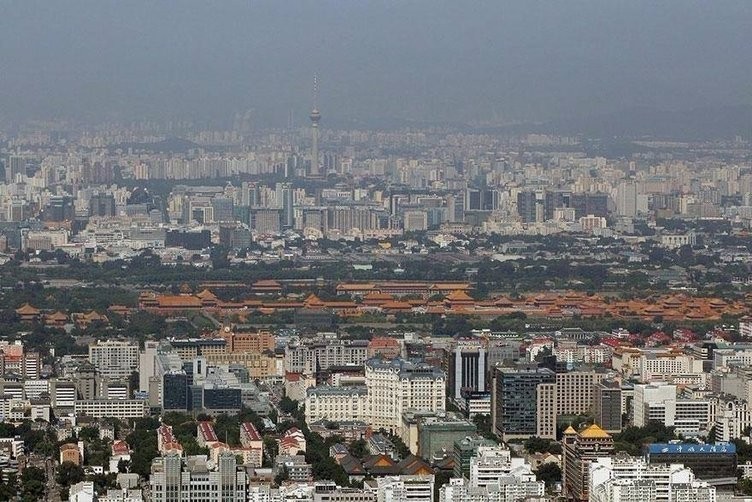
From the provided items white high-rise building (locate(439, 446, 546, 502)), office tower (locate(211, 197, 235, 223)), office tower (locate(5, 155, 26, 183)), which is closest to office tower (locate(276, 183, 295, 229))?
office tower (locate(211, 197, 235, 223))

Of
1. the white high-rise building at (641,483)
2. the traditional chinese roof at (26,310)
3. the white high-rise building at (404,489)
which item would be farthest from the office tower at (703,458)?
the traditional chinese roof at (26,310)

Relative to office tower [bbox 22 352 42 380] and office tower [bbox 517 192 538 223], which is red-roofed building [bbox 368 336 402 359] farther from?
office tower [bbox 517 192 538 223]

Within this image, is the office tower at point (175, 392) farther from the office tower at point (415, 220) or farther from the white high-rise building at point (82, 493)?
the office tower at point (415, 220)

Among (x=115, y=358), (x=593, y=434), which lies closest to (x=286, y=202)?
(x=115, y=358)

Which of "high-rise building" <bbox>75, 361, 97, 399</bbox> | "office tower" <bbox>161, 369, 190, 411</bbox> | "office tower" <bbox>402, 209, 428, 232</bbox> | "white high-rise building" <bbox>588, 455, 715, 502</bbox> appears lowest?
"office tower" <bbox>402, 209, 428, 232</bbox>

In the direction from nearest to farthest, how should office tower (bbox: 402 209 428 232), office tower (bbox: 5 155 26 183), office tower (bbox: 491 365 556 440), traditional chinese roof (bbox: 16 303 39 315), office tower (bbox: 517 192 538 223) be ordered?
office tower (bbox: 491 365 556 440) → traditional chinese roof (bbox: 16 303 39 315) → office tower (bbox: 402 209 428 232) → office tower (bbox: 517 192 538 223) → office tower (bbox: 5 155 26 183)

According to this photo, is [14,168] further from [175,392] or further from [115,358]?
[175,392]

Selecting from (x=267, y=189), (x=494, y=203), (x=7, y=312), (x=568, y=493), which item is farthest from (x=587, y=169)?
(x=568, y=493)
